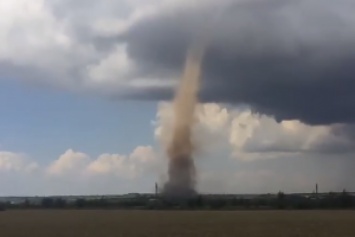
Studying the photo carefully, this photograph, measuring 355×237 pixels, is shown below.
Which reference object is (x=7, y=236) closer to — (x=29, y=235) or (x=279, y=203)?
(x=29, y=235)

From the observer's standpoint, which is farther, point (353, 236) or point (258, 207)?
point (258, 207)

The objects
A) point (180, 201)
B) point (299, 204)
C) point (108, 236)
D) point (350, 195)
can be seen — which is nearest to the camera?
point (108, 236)

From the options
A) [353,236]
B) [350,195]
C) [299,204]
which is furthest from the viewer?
[350,195]

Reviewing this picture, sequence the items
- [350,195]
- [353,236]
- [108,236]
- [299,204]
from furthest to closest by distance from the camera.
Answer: [350,195]
[299,204]
[108,236]
[353,236]

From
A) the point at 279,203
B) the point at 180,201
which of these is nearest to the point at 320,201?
the point at 279,203

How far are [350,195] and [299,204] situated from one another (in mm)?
27324

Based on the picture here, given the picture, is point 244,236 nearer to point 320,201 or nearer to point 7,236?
point 7,236

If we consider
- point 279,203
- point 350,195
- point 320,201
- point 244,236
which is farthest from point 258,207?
point 244,236

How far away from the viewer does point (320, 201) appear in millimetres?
189250

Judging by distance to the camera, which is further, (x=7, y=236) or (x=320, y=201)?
(x=320, y=201)

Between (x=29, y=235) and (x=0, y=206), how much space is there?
429ft

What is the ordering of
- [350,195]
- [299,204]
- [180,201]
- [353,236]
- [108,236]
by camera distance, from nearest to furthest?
[353,236] → [108,236] → [180,201] → [299,204] → [350,195]

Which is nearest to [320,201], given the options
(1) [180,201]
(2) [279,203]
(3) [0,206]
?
(2) [279,203]

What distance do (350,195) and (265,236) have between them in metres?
146
